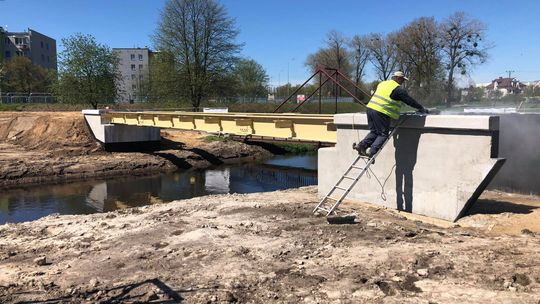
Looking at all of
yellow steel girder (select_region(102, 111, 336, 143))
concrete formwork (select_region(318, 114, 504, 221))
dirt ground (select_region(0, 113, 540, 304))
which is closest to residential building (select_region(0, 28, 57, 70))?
yellow steel girder (select_region(102, 111, 336, 143))

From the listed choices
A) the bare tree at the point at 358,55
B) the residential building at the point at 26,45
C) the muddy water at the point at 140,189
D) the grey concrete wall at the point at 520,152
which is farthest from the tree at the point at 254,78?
the grey concrete wall at the point at 520,152

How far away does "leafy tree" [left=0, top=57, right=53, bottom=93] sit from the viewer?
219 feet

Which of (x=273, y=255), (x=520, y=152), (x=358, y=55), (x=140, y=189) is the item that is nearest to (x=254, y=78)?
(x=358, y=55)

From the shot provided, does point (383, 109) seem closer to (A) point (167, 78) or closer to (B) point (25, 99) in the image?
(A) point (167, 78)

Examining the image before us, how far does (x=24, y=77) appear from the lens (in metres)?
69.2

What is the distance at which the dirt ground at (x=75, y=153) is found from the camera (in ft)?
73.7

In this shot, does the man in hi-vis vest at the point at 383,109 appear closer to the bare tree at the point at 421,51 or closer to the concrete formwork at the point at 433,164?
the concrete formwork at the point at 433,164

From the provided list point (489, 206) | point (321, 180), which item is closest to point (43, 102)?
point (321, 180)

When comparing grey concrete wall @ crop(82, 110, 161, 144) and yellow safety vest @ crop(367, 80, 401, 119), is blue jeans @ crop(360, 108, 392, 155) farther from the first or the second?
grey concrete wall @ crop(82, 110, 161, 144)

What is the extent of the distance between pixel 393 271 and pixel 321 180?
5082 mm

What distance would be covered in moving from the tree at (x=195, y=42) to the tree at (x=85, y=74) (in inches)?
219

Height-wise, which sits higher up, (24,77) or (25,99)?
(24,77)

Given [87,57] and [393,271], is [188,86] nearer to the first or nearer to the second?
[87,57]

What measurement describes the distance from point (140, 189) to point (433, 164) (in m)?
14.8
